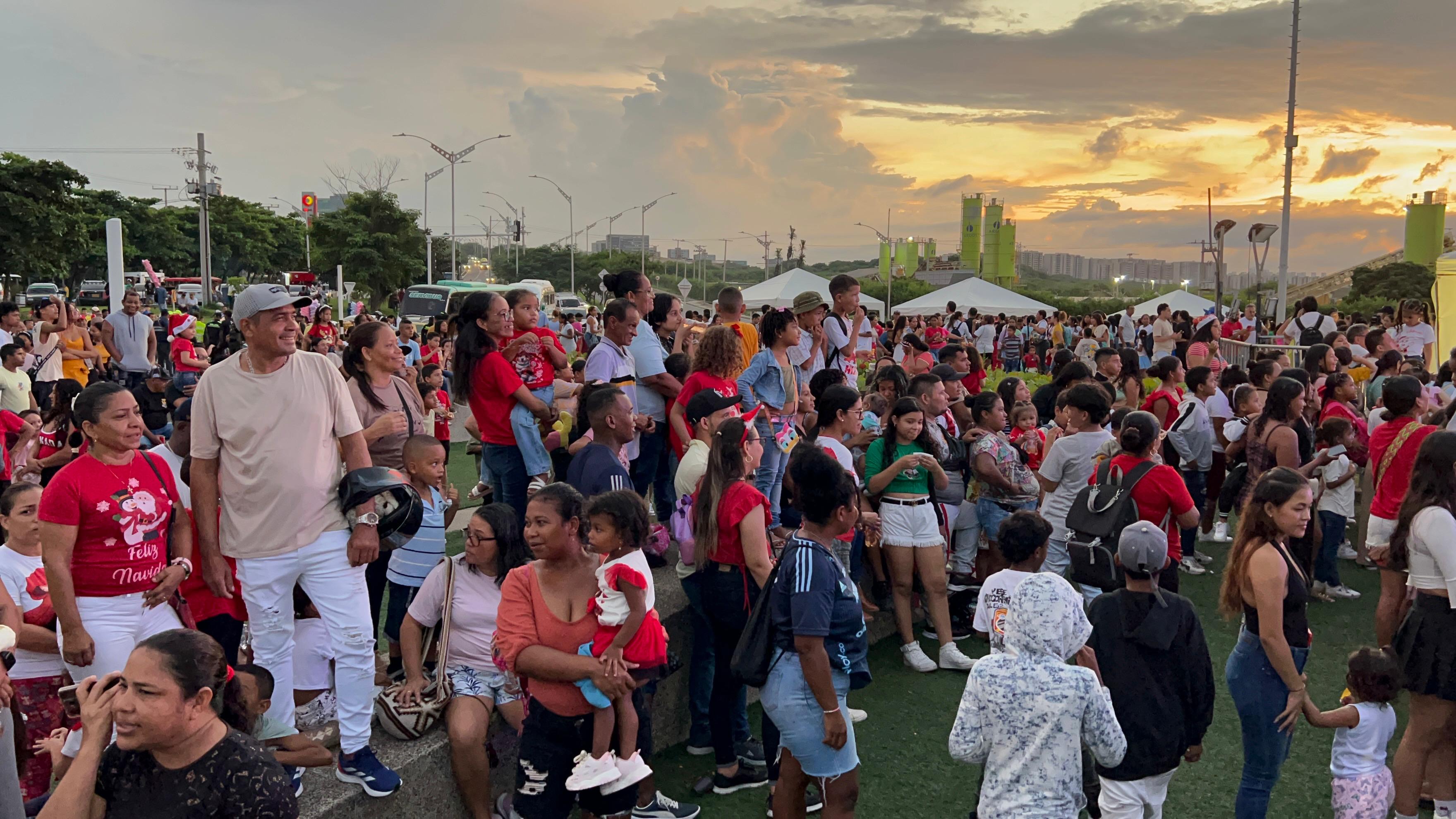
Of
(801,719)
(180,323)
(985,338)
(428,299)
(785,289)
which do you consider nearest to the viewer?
(801,719)

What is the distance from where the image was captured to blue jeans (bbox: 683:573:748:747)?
493cm

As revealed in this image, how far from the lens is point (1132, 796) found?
3645 millimetres

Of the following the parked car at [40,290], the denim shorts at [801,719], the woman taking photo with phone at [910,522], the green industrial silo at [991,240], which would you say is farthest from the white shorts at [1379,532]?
the green industrial silo at [991,240]

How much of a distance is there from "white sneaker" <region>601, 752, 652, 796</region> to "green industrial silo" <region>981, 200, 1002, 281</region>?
5234 inches

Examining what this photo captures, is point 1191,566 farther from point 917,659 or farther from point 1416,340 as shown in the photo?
point 1416,340

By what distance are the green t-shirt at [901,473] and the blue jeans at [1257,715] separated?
2277 millimetres

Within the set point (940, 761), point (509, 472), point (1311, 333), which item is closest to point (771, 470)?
point (509, 472)

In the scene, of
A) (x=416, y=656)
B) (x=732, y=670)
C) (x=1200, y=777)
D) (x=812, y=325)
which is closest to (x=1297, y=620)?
(x=1200, y=777)

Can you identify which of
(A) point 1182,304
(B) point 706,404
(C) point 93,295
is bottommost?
(B) point 706,404

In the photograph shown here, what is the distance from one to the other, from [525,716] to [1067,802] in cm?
192

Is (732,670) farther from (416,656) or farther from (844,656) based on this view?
(416,656)

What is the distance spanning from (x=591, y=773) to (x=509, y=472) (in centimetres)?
269

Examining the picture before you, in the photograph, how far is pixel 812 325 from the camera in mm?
7645

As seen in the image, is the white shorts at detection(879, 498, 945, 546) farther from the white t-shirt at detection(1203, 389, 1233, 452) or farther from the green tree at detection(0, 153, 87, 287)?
the green tree at detection(0, 153, 87, 287)
